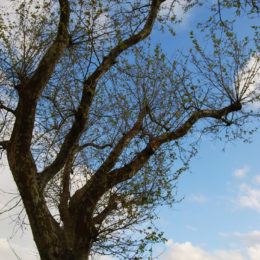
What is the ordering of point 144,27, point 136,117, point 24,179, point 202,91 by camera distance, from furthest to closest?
point 136,117, point 202,91, point 144,27, point 24,179

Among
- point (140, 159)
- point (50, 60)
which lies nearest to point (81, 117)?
point (50, 60)

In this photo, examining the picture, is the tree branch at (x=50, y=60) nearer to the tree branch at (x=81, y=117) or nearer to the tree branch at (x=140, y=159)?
the tree branch at (x=81, y=117)

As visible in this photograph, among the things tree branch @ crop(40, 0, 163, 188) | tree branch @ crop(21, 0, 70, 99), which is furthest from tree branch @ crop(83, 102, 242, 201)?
tree branch @ crop(21, 0, 70, 99)

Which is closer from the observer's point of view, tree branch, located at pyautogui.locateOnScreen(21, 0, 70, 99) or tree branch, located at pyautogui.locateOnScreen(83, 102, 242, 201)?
tree branch, located at pyautogui.locateOnScreen(21, 0, 70, 99)

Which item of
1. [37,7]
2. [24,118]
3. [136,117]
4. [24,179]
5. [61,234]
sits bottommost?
[61,234]

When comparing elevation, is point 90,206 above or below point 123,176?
below

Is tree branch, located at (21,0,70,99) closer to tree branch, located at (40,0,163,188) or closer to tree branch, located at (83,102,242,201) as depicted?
tree branch, located at (40,0,163,188)

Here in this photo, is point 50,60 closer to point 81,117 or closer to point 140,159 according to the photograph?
point 81,117

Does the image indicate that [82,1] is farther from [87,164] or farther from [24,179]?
[87,164]

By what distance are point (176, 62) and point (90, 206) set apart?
4692mm

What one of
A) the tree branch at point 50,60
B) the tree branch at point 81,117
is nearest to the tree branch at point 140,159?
the tree branch at point 81,117

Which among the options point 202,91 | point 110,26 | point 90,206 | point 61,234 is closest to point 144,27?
point 110,26

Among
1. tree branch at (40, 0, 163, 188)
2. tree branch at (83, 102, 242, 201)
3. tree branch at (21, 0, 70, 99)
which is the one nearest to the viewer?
tree branch at (21, 0, 70, 99)

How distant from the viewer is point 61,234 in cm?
609
